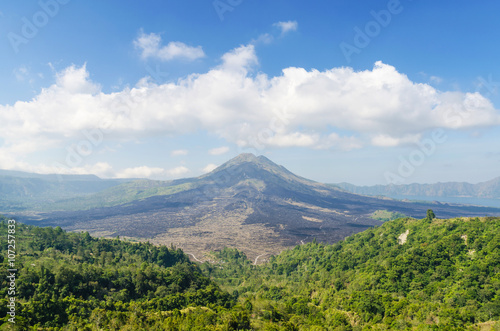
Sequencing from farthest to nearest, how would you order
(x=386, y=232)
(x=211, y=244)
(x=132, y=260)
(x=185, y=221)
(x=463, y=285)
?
(x=185, y=221)
(x=211, y=244)
(x=386, y=232)
(x=132, y=260)
(x=463, y=285)

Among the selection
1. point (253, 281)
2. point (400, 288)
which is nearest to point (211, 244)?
point (253, 281)

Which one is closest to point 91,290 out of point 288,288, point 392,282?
point 288,288

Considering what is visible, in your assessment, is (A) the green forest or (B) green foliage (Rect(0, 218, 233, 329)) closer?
(A) the green forest

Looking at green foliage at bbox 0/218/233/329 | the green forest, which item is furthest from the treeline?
green foliage at bbox 0/218/233/329

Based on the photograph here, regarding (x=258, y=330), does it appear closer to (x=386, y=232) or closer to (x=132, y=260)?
(x=132, y=260)

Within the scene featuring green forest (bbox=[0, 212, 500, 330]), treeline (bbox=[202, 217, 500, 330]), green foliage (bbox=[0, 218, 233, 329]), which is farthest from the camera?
treeline (bbox=[202, 217, 500, 330])

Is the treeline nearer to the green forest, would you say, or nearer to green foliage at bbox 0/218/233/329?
the green forest

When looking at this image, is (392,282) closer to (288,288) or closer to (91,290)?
(288,288)

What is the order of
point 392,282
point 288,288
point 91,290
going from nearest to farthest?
1. point 91,290
2. point 392,282
3. point 288,288
